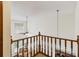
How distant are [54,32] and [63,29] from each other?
8.0 inches

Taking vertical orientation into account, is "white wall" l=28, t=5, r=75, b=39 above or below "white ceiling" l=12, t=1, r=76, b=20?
below

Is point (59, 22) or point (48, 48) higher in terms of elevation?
point (59, 22)

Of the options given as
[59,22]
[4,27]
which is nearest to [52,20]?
[59,22]

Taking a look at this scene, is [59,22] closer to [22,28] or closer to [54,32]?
[54,32]

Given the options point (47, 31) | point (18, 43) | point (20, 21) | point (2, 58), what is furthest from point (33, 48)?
point (2, 58)

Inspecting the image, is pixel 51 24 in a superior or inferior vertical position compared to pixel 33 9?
inferior

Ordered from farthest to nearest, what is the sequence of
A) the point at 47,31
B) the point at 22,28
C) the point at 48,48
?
the point at 48,48 < the point at 47,31 < the point at 22,28

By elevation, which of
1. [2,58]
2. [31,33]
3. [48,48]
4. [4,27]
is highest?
[4,27]

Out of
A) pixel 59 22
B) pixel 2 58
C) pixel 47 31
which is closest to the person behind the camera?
pixel 2 58

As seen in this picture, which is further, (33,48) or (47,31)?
(33,48)

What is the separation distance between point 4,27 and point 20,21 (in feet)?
3.05

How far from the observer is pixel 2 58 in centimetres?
87

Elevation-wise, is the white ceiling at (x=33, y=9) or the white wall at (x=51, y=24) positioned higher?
the white ceiling at (x=33, y=9)

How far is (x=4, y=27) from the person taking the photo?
89cm
